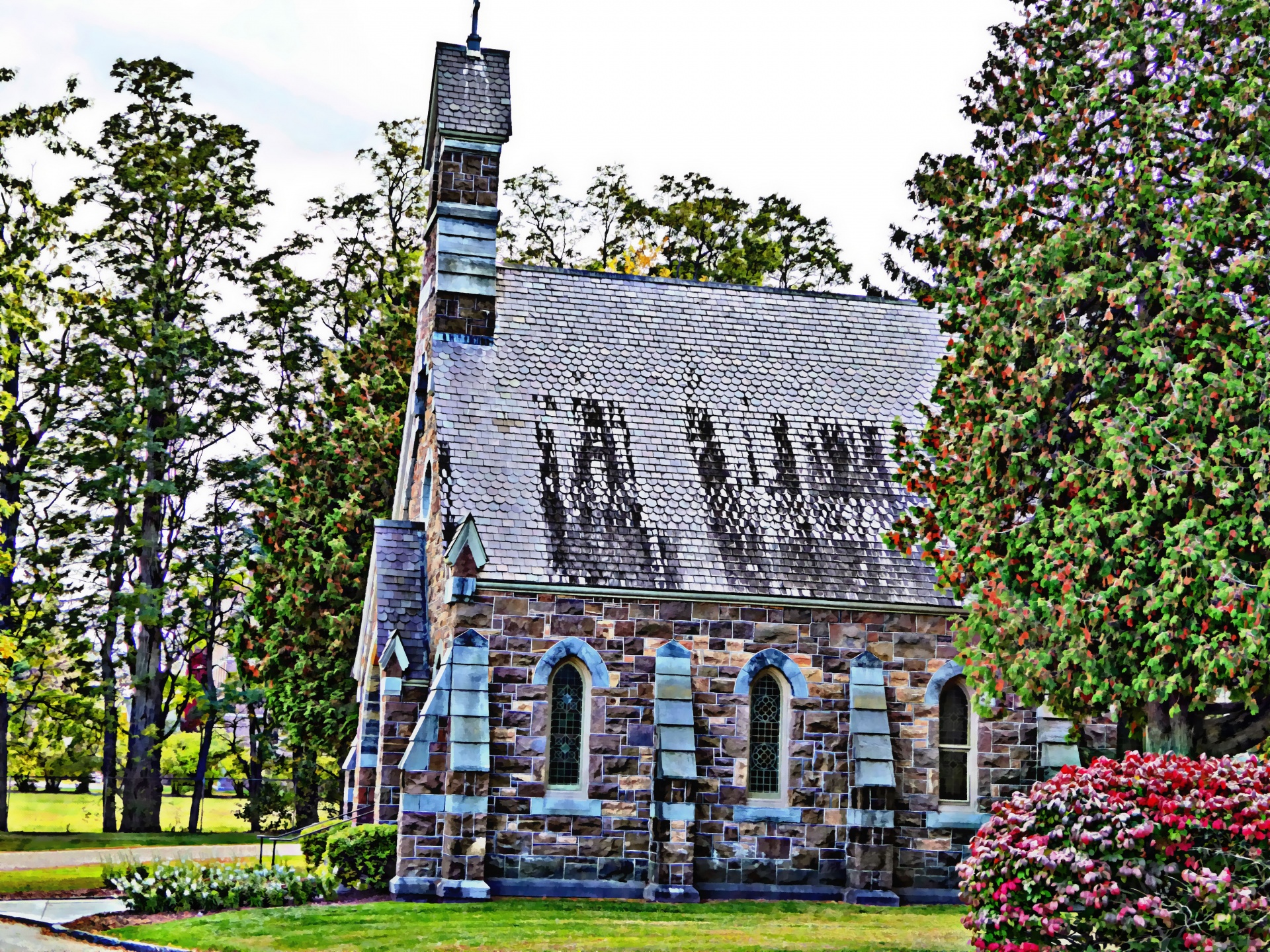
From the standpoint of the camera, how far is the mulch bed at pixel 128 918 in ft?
63.1

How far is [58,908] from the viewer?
70.0 ft

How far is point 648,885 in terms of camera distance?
71.5ft

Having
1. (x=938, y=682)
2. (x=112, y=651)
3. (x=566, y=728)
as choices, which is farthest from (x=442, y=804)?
(x=112, y=651)

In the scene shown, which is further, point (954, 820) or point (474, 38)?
point (474, 38)

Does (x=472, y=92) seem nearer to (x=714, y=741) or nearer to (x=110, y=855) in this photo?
(x=714, y=741)

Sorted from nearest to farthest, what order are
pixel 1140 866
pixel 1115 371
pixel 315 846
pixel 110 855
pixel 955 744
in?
1. pixel 1140 866
2. pixel 1115 371
3. pixel 955 744
4. pixel 315 846
5. pixel 110 855

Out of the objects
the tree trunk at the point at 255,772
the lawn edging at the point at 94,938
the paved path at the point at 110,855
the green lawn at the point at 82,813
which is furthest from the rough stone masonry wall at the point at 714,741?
the green lawn at the point at 82,813

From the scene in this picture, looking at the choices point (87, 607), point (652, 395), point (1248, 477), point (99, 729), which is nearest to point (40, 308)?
point (87, 607)

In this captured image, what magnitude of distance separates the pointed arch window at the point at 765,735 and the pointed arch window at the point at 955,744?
2.71 meters

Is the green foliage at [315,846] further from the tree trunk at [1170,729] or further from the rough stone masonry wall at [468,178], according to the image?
the tree trunk at [1170,729]

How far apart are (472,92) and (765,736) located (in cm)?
1290

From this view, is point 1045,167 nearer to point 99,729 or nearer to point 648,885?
point 648,885

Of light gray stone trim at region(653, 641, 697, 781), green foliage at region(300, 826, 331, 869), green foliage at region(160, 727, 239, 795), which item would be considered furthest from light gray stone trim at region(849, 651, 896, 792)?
green foliage at region(160, 727, 239, 795)

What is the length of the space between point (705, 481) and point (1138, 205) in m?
8.97
